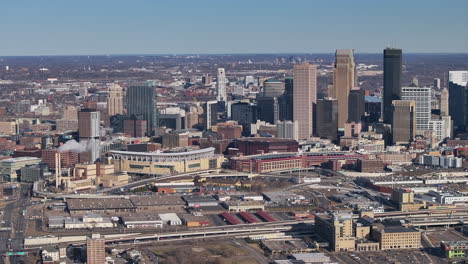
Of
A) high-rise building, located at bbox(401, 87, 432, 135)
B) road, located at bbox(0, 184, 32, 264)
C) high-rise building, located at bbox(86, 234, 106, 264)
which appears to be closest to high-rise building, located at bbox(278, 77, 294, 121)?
high-rise building, located at bbox(401, 87, 432, 135)

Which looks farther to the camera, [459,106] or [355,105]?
[459,106]

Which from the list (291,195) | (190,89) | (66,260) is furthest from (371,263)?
(190,89)

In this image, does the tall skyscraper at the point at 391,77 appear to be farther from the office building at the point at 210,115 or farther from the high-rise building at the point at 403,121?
the office building at the point at 210,115

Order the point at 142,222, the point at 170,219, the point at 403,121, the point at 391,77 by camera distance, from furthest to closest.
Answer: the point at 391,77, the point at 403,121, the point at 170,219, the point at 142,222

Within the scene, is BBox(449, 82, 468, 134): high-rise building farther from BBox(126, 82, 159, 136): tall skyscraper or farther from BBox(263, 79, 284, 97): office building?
BBox(126, 82, 159, 136): tall skyscraper

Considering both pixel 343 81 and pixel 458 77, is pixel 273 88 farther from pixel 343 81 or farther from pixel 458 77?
pixel 458 77

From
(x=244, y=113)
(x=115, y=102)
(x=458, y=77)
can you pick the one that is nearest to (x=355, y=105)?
(x=244, y=113)
